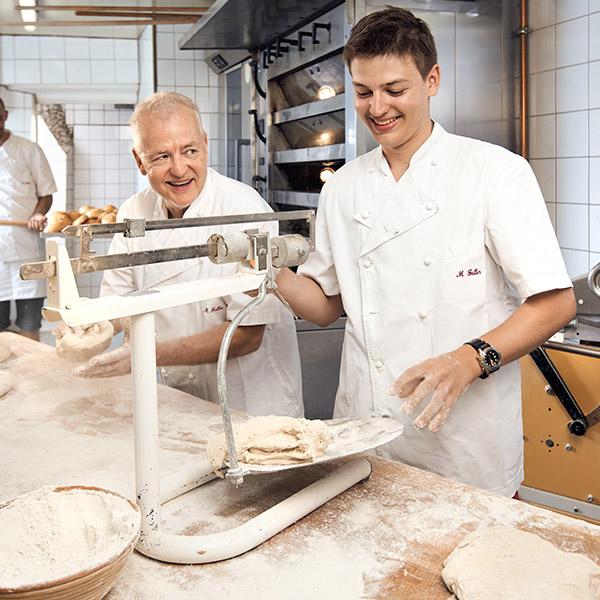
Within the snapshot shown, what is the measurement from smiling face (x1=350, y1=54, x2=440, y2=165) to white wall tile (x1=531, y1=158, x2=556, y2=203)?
59.5 inches

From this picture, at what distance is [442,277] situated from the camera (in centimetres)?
162

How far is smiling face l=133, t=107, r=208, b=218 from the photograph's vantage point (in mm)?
1830

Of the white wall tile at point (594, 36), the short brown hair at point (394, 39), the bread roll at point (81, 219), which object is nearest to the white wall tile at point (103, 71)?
the bread roll at point (81, 219)

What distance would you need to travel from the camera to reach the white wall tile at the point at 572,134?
9.03ft

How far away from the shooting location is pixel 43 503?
0.97 m

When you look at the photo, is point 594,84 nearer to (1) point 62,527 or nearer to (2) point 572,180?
(2) point 572,180

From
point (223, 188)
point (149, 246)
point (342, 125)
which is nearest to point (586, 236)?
point (342, 125)

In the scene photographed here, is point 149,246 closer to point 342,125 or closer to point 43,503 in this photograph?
point 43,503

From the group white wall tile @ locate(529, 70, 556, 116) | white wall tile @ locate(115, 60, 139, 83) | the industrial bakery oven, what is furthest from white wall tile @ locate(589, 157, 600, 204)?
white wall tile @ locate(115, 60, 139, 83)

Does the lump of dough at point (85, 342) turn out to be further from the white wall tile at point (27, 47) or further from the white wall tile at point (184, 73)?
the white wall tile at point (27, 47)

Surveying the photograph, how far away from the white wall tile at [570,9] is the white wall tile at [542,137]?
16.2 inches

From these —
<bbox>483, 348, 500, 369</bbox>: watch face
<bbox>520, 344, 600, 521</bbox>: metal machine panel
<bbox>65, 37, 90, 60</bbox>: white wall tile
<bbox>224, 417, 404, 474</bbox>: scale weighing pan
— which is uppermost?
<bbox>65, 37, 90, 60</bbox>: white wall tile

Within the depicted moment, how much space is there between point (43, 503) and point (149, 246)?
118cm

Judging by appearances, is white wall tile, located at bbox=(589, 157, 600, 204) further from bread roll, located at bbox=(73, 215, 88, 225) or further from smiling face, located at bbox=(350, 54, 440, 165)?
bread roll, located at bbox=(73, 215, 88, 225)
